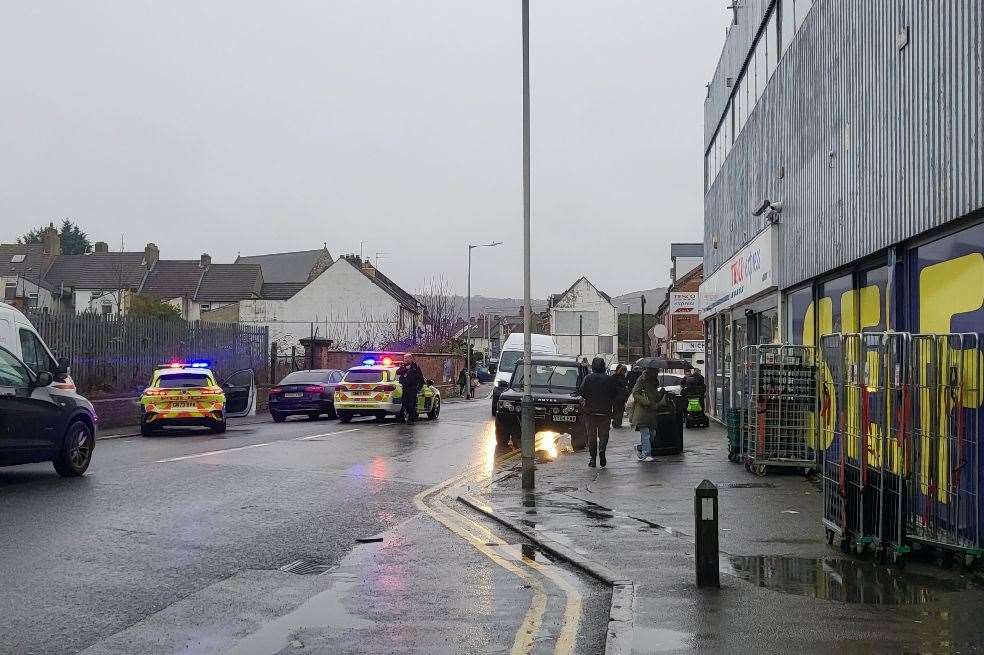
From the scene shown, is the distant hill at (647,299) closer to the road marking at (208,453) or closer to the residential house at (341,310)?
the residential house at (341,310)

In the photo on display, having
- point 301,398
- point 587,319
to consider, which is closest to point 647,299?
point 587,319

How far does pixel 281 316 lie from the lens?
86.8m

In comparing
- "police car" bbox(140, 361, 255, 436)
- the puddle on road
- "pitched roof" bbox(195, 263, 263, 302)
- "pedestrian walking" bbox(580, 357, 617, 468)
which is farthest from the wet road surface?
"pitched roof" bbox(195, 263, 263, 302)

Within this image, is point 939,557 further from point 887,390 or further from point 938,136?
point 938,136

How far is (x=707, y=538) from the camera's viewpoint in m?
8.07

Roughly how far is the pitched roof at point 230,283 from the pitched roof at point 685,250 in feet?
111

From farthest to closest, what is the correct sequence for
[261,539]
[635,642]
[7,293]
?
[7,293] < [261,539] < [635,642]

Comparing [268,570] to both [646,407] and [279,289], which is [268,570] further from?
[279,289]

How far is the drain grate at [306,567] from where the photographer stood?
891cm

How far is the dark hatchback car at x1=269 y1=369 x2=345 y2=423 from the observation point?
3253 cm

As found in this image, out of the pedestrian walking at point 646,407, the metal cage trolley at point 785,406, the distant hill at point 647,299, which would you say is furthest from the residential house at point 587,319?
the metal cage trolley at point 785,406

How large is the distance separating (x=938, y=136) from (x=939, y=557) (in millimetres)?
5036

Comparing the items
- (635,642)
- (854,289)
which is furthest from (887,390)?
(854,289)

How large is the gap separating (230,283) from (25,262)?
18.9m
